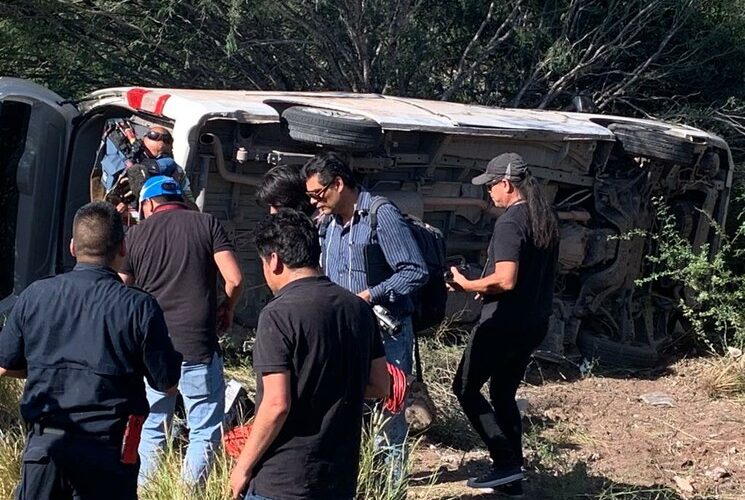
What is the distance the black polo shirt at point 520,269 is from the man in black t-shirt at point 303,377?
164 centimetres

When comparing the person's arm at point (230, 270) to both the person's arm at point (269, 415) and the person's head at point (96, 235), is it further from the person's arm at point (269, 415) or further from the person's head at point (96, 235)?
the person's arm at point (269, 415)

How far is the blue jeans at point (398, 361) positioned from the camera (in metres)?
4.64

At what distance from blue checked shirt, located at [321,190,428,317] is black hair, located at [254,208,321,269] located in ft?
3.83

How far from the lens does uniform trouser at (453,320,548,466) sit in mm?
5027

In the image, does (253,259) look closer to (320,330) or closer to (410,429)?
(410,429)

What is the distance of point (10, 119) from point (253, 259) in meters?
1.90

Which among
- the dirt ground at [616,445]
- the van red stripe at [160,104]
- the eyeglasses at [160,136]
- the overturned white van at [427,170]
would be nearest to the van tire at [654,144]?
the overturned white van at [427,170]

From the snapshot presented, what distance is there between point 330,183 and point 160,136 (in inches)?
66.0

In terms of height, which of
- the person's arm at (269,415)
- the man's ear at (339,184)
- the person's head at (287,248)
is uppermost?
the man's ear at (339,184)

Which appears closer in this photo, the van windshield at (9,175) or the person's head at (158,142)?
the person's head at (158,142)

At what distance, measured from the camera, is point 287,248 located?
3330mm

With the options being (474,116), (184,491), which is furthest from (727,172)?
(184,491)

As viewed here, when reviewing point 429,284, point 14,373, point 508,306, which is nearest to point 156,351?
point 14,373

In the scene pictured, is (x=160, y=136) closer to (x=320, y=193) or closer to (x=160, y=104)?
(x=160, y=104)
